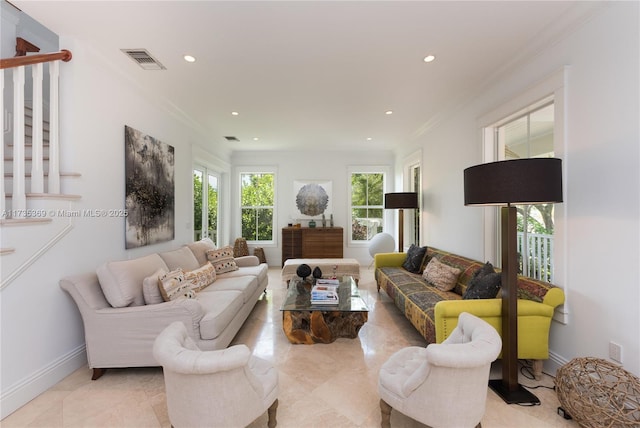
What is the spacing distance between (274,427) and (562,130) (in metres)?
2.97

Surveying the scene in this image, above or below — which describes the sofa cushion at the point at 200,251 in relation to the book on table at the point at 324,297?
above

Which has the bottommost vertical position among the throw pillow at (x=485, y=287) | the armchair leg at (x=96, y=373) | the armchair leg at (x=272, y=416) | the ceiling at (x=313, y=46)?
the armchair leg at (x=96, y=373)

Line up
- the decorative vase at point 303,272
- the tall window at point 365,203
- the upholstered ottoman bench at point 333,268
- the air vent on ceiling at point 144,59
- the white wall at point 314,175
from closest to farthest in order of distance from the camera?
1. the air vent on ceiling at point 144,59
2. the decorative vase at point 303,272
3. the upholstered ottoman bench at point 333,268
4. the white wall at point 314,175
5. the tall window at point 365,203

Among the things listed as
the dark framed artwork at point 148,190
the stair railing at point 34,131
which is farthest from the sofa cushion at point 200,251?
the stair railing at point 34,131

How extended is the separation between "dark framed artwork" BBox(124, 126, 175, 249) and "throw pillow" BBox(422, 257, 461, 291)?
3.51 meters

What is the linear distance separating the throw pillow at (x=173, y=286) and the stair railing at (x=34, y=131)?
3.58ft

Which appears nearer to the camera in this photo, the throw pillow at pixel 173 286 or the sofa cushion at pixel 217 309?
the sofa cushion at pixel 217 309

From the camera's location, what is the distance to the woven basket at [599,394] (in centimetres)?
154

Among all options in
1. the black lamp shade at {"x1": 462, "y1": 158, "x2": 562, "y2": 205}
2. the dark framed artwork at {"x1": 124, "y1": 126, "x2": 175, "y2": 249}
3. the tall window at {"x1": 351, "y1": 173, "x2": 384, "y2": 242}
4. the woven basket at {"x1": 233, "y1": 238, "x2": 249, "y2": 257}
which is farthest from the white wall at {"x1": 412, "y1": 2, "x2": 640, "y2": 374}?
the woven basket at {"x1": 233, "y1": 238, "x2": 249, "y2": 257}

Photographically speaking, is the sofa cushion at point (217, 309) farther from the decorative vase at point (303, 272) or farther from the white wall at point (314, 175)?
the white wall at point (314, 175)

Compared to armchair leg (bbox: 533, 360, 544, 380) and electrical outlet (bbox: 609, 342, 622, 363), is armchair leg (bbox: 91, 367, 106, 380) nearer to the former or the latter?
armchair leg (bbox: 533, 360, 544, 380)

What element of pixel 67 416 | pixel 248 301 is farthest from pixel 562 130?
pixel 67 416

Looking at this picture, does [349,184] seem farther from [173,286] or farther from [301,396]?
[301,396]

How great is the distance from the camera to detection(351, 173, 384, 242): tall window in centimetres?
695
